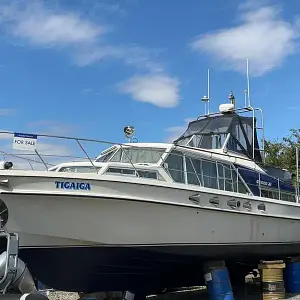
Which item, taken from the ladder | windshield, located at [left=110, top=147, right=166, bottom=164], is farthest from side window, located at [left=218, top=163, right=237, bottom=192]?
the ladder

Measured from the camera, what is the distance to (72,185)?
718 centimetres

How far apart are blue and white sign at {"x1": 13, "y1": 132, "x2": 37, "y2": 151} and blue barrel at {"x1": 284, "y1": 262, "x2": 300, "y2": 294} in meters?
6.20

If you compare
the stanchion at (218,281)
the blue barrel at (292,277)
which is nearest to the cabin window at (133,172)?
the stanchion at (218,281)

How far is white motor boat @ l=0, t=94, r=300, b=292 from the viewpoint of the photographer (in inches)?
280

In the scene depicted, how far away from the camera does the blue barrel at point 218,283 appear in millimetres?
8414

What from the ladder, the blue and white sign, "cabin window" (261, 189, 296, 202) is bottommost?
the ladder

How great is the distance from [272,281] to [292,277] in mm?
1315

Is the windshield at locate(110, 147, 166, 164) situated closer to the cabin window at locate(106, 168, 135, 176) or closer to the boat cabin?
the boat cabin

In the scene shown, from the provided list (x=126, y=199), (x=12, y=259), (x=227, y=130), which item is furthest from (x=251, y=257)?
(x=12, y=259)

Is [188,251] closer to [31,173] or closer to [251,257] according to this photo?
[251,257]

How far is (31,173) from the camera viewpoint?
702 centimetres

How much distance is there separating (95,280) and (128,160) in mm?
2119

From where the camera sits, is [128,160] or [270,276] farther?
[270,276]

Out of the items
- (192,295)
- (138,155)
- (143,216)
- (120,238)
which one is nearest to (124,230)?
(120,238)
